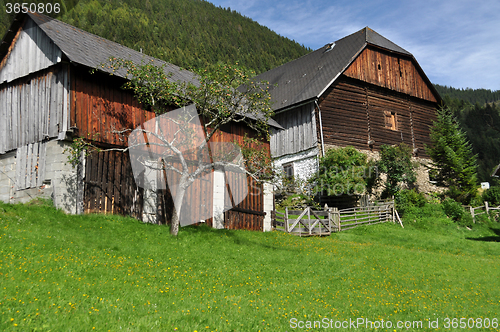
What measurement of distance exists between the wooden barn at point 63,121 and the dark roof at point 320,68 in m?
14.9

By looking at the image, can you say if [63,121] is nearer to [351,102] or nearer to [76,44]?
[76,44]

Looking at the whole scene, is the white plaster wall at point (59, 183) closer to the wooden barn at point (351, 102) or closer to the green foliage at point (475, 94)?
the wooden barn at point (351, 102)

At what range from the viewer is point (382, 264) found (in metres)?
13.7

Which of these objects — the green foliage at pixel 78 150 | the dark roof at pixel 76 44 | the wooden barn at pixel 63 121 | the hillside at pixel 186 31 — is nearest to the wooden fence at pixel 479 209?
the wooden barn at pixel 63 121

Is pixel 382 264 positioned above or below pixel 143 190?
below

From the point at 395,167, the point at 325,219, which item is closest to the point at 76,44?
the point at 325,219

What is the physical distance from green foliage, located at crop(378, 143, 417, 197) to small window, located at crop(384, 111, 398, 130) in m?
3.38

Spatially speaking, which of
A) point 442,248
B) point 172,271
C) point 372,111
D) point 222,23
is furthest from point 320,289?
point 222,23

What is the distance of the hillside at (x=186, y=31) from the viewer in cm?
8531

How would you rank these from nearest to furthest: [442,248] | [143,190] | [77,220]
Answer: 1. [77,220]
2. [143,190]
3. [442,248]

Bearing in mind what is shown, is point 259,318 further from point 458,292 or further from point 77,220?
point 77,220

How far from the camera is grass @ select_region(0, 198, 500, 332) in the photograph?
7000 mm

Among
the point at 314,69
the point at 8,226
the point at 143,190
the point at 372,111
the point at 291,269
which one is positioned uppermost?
the point at 314,69

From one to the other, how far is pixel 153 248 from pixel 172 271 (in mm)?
1978
